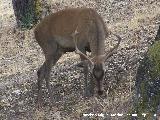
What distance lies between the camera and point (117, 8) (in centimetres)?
1866

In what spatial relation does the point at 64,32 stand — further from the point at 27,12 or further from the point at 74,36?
the point at 27,12

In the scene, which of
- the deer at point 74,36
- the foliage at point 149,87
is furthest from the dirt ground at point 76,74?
the foliage at point 149,87

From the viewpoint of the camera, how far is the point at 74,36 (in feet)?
37.3

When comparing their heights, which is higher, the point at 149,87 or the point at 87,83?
the point at 149,87

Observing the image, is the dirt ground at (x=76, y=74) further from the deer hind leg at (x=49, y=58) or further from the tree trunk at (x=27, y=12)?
the tree trunk at (x=27, y=12)

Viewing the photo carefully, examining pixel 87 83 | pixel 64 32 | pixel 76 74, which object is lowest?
pixel 76 74

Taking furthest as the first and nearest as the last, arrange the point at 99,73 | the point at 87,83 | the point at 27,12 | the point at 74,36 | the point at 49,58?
the point at 27,12
the point at 49,58
the point at 74,36
the point at 87,83
the point at 99,73

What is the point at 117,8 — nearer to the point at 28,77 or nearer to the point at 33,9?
the point at 33,9

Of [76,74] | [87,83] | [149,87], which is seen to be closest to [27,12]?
[76,74]

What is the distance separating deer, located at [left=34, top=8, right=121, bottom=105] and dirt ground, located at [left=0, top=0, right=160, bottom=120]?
0.43 metres

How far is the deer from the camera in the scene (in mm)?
10922

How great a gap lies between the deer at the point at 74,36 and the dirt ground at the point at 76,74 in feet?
1.42

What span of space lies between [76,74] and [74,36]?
3.83 feet

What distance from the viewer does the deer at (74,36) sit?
35.8ft
